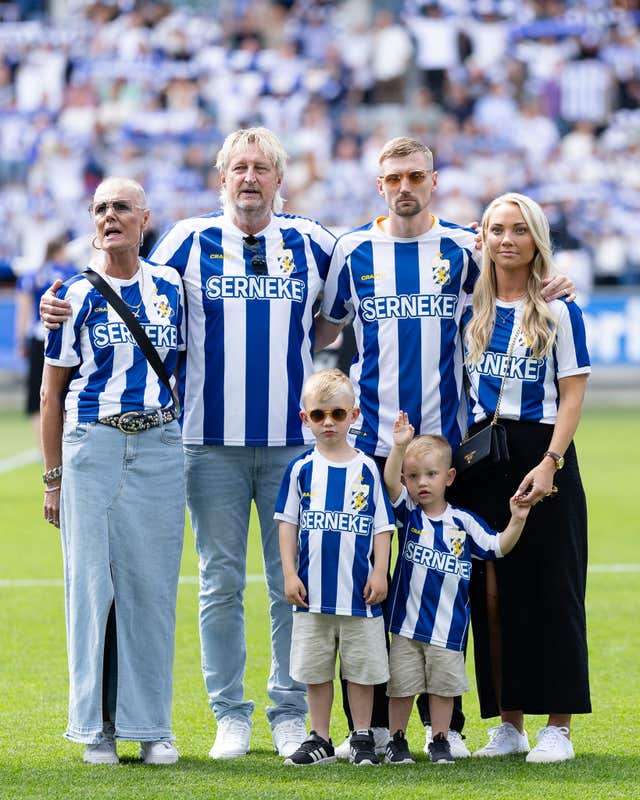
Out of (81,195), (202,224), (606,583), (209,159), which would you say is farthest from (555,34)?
Answer: (202,224)

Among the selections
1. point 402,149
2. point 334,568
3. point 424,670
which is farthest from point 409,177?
point 424,670

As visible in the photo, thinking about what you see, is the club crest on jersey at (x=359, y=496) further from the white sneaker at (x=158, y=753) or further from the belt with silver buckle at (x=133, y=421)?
the white sneaker at (x=158, y=753)

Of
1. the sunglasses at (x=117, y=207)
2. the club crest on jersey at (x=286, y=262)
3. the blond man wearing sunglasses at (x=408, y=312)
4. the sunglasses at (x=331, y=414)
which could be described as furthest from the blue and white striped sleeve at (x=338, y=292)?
the sunglasses at (x=117, y=207)

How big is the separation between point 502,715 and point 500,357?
125cm

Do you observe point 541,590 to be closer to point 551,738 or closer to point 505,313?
point 551,738

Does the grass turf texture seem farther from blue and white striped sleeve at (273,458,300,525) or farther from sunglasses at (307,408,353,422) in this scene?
sunglasses at (307,408,353,422)

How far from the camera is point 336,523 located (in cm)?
477

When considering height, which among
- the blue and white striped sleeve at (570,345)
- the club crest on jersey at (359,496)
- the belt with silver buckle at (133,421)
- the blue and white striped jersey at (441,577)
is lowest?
the blue and white striped jersey at (441,577)

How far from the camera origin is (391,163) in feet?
16.2

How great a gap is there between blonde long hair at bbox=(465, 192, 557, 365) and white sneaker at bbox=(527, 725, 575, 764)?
4.14 ft

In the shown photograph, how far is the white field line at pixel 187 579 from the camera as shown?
8328 millimetres

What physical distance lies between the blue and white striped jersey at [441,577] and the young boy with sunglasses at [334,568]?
0.13 m

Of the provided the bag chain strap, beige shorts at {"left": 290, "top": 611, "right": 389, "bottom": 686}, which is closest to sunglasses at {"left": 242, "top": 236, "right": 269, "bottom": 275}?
the bag chain strap

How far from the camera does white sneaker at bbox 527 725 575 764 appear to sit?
479 cm
